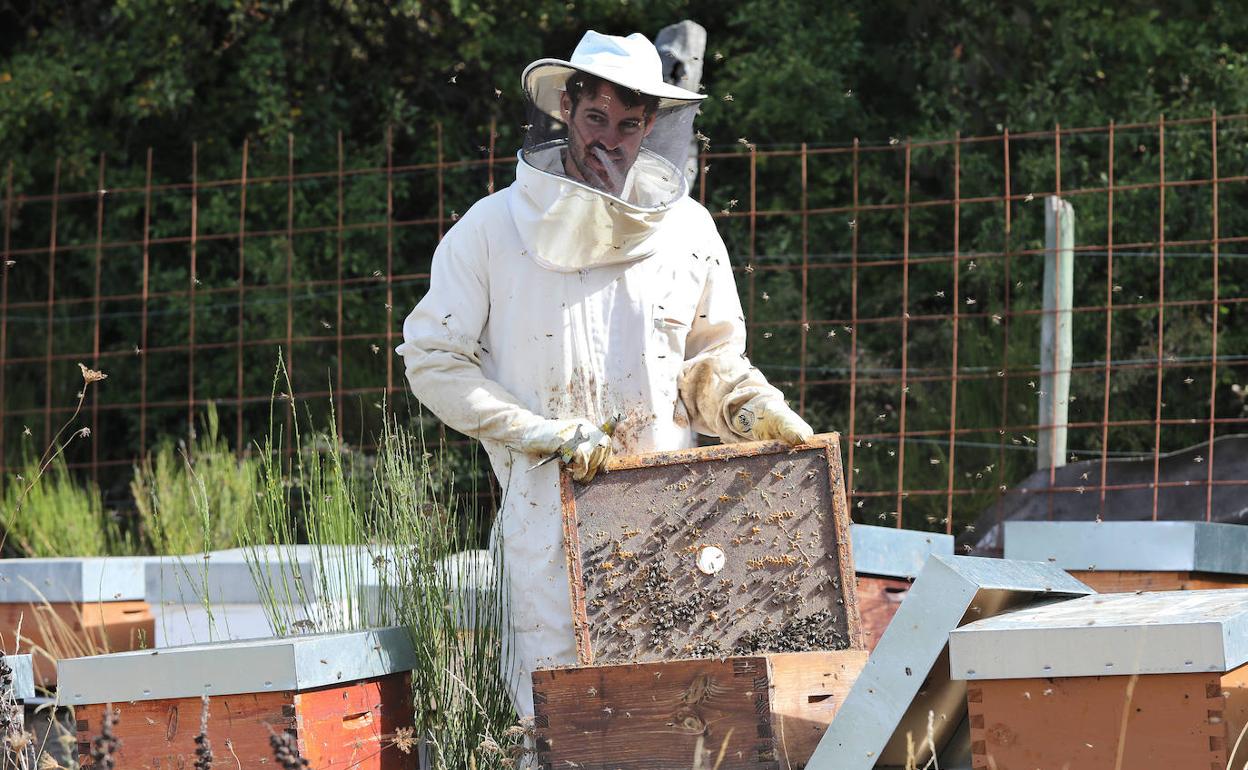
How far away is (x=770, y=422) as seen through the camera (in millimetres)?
3559

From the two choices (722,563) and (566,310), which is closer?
(722,563)

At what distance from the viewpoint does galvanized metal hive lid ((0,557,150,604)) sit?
504cm

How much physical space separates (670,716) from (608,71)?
4.75ft

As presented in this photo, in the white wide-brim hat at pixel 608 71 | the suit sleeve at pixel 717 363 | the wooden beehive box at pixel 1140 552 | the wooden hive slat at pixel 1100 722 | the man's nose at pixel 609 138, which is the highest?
the white wide-brim hat at pixel 608 71

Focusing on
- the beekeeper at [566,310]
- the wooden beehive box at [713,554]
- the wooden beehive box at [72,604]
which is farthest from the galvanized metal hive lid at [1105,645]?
the wooden beehive box at [72,604]

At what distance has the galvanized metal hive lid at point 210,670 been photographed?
3.09 m

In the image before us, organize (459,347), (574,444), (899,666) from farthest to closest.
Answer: (459,347) → (574,444) → (899,666)

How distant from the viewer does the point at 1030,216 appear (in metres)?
8.72

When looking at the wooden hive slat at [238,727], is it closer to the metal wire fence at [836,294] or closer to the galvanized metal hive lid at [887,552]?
the galvanized metal hive lid at [887,552]

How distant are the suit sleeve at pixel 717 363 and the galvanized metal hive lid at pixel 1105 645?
99 cm

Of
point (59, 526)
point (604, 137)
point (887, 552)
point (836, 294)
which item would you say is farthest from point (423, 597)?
point (836, 294)

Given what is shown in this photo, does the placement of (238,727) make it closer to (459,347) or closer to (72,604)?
(459,347)

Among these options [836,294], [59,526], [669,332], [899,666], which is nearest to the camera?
[899,666]

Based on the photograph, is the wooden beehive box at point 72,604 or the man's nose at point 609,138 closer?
the man's nose at point 609,138
